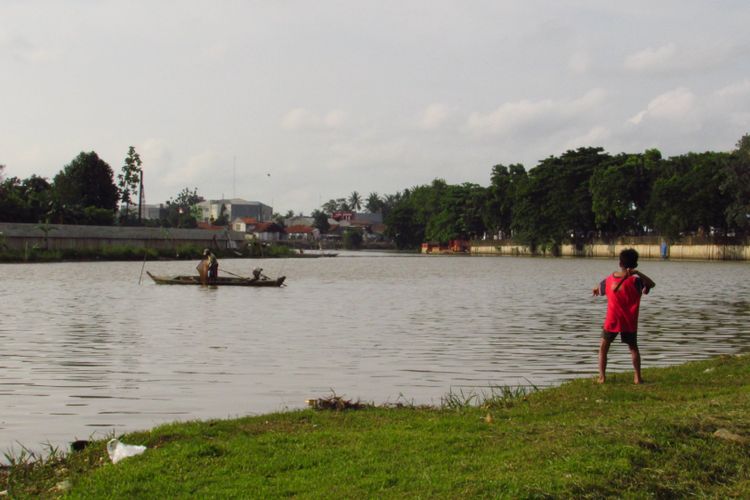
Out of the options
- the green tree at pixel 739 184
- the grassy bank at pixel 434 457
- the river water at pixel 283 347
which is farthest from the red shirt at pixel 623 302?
the green tree at pixel 739 184

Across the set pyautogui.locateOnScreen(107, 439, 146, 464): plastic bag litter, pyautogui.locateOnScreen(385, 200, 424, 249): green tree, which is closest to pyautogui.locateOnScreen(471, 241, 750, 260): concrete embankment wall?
pyautogui.locateOnScreen(385, 200, 424, 249): green tree

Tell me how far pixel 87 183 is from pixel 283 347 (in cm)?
10992

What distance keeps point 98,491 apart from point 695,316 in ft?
84.1

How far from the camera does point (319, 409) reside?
10875mm

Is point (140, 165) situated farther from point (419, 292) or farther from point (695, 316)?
point (695, 316)

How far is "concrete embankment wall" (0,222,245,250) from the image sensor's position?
86.1 meters

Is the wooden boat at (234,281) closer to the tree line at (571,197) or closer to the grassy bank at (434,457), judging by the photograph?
the grassy bank at (434,457)

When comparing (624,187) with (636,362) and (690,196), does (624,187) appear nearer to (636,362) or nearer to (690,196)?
(690,196)

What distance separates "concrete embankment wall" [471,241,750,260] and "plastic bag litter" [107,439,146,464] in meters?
90.6

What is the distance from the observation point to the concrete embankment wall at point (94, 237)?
86.1 meters

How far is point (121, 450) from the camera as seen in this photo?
28.2 feet

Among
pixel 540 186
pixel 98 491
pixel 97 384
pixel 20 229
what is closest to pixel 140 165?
pixel 20 229

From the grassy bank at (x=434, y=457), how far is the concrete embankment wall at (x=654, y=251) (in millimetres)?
87812

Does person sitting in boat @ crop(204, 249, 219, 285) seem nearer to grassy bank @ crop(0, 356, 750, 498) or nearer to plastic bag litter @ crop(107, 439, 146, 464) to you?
grassy bank @ crop(0, 356, 750, 498)
